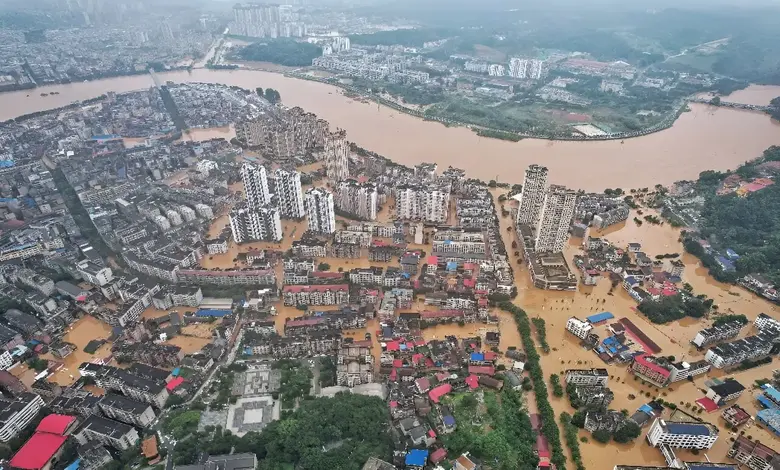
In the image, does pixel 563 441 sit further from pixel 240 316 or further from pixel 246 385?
pixel 240 316

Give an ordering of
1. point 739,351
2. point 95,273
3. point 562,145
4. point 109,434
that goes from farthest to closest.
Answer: point 562,145
point 95,273
point 739,351
point 109,434

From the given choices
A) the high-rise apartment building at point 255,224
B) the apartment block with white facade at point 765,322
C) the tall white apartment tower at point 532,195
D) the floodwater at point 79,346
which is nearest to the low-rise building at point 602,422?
the apartment block with white facade at point 765,322

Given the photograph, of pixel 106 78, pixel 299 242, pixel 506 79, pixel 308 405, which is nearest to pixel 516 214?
pixel 299 242

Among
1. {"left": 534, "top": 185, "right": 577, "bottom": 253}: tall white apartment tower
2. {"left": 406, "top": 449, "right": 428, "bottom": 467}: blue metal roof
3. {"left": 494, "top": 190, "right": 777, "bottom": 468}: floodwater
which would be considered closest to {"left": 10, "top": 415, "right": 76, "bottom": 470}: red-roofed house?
{"left": 406, "top": 449, "right": 428, "bottom": 467}: blue metal roof

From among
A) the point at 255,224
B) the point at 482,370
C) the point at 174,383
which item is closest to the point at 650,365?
the point at 482,370

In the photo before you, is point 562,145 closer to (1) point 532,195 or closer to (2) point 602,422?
(1) point 532,195

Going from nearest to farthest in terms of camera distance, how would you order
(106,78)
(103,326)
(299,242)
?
(103,326)
(299,242)
(106,78)

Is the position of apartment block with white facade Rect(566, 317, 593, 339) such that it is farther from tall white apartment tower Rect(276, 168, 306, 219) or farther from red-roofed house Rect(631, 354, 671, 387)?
→ tall white apartment tower Rect(276, 168, 306, 219)
